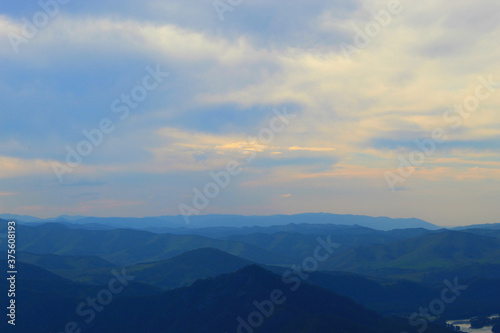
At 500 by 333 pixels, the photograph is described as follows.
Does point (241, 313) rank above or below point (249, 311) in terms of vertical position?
below

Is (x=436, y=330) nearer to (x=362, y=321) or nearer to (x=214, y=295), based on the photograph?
(x=362, y=321)

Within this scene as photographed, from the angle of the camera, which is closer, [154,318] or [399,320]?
[399,320]

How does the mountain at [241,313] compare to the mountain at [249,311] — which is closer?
the mountain at [249,311]

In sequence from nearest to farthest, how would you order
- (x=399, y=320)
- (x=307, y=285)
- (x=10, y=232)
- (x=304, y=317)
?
(x=10, y=232) → (x=304, y=317) → (x=399, y=320) → (x=307, y=285)

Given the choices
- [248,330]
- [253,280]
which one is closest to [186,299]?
[253,280]

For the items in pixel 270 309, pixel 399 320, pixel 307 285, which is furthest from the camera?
pixel 307 285

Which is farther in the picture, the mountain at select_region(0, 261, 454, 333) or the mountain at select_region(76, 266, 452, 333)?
the mountain at select_region(0, 261, 454, 333)

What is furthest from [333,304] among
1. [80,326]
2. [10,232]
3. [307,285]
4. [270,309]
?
[10,232]

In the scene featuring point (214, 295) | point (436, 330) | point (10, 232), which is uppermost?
point (10, 232)

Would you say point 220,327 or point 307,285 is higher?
point 307,285
